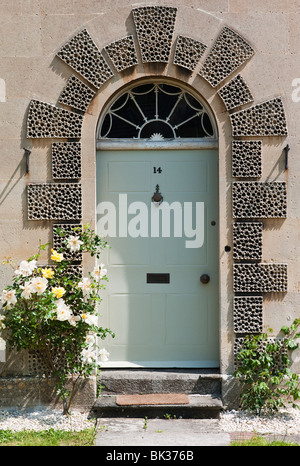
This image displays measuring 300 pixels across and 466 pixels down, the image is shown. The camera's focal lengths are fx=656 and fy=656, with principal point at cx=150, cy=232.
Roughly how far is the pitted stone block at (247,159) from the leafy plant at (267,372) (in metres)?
1.55

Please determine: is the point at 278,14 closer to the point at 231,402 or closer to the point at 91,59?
the point at 91,59

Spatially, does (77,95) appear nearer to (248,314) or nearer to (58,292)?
(58,292)

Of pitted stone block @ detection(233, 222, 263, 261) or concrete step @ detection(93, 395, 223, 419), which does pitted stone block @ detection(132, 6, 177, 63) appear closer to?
pitted stone block @ detection(233, 222, 263, 261)

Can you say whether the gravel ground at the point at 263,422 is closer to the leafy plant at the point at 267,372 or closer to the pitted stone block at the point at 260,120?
the leafy plant at the point at 267,372

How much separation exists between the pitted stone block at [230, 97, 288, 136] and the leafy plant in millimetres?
1930

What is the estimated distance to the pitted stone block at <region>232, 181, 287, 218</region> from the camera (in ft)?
21.6

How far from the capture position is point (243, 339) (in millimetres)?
6598

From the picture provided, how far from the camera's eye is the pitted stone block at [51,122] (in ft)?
21.7

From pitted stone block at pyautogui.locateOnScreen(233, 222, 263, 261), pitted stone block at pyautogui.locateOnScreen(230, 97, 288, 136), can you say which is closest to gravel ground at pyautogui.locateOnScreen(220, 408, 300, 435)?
pitted stone block at pyautogui.locateOnScreen(233, 222, 263, 261)

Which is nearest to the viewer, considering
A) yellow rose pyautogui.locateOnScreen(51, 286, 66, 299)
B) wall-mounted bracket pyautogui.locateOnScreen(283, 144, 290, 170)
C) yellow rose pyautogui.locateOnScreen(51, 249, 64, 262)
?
yellow rose pyautogui.locateOnScreen(51, 286, 66, 299)

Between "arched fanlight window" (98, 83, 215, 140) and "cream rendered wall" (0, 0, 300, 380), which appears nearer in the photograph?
"cream rendered wall" (0, 0, 300, 380)

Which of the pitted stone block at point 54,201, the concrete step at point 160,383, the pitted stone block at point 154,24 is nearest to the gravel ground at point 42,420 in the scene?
the concrete step at point 160,383

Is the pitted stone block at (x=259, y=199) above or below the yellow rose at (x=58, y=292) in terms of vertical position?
above

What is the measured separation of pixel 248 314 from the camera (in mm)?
6598
